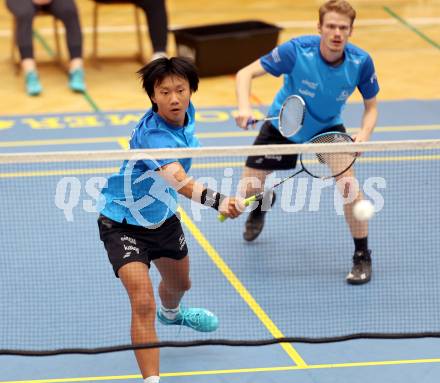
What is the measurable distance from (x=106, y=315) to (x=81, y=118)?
4012 mm

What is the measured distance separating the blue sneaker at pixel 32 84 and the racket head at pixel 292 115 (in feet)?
15.1

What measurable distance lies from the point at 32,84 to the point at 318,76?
4686mm

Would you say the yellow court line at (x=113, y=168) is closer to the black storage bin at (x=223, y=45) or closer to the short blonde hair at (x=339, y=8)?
the short blonde hair at (x=339, y=8)

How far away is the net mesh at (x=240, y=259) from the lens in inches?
239

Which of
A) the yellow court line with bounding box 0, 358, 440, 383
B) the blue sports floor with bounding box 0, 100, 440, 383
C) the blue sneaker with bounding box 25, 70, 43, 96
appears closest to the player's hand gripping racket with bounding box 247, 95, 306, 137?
the blue sports floor with bounding box 0, 100, 440, 383

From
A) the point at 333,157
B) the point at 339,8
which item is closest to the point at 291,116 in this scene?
the point at 333,157

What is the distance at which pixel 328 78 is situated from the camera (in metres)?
6.63

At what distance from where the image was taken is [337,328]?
6.13 meters

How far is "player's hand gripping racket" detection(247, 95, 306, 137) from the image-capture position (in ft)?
21.0

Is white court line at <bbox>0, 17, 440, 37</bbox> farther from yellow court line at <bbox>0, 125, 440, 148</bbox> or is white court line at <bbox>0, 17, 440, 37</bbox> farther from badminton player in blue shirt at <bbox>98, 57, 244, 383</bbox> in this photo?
badminton player in blue shirt at <bbox>98, 57, 244, 383</bbox>

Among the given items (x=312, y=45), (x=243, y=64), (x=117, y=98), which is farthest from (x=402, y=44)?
(x=312, y=45)

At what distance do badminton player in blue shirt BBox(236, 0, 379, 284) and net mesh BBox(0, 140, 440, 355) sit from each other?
1.17 feet

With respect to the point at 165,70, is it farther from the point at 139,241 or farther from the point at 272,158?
the point at 272,158

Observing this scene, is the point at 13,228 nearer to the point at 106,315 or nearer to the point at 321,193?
the point at 106,315
